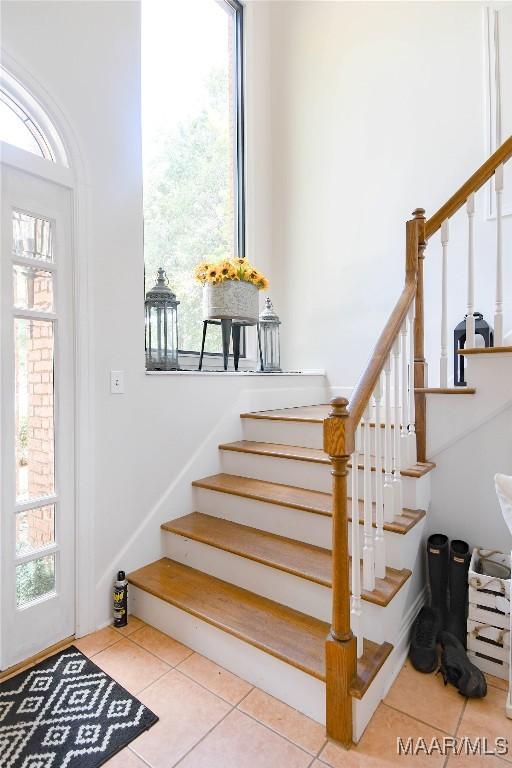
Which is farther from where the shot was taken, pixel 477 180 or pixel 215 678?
pixel 477 180

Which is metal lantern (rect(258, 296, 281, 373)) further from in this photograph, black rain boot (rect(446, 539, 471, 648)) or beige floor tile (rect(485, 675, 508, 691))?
beige floor tile (rect(485, 675, 508, 691))

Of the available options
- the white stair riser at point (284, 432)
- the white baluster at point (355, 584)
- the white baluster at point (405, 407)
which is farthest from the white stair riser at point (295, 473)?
the white baluster at point (355, 584)

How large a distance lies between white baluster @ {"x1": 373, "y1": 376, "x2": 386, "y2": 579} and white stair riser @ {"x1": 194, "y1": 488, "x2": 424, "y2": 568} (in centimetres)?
9

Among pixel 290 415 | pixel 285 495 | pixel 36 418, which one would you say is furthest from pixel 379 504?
pixel 36 418

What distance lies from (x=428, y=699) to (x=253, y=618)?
2.31 ft

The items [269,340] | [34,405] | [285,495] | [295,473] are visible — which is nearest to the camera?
[34,405]

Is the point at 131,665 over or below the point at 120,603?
below

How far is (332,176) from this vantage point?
11.5 ft

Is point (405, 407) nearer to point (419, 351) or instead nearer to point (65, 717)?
point (419, 351)

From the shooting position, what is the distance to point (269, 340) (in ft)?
11.3

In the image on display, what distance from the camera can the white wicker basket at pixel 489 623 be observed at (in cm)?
158

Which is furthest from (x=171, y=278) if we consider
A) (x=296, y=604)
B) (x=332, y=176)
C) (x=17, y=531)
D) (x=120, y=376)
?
(x=296, y=604)

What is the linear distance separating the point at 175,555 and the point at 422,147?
332 centimetres

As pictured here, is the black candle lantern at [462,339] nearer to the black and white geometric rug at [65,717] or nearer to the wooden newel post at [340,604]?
the wooden newel post at [340,604]
